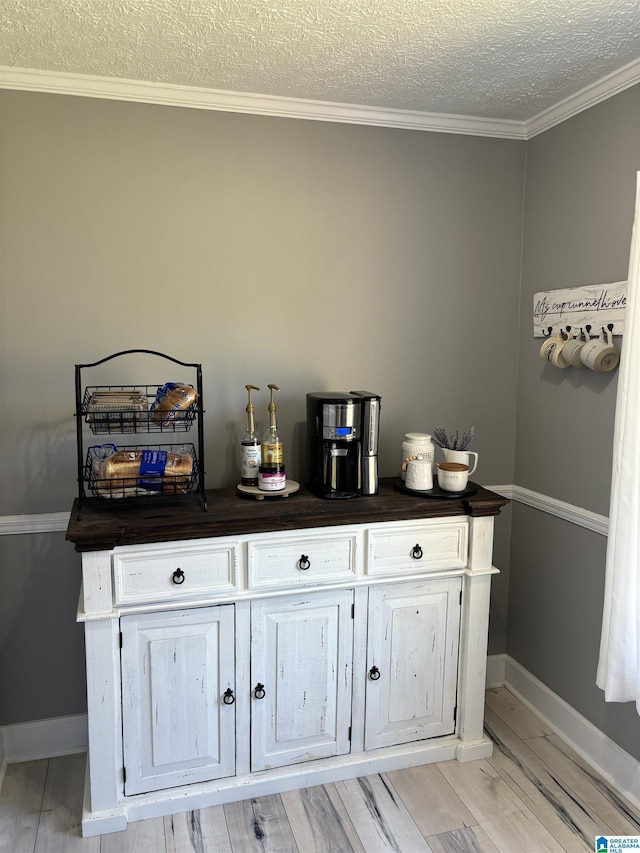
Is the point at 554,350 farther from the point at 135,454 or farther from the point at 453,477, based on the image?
the point at 135,454

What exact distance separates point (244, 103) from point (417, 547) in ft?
5.37

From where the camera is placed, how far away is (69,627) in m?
2.34

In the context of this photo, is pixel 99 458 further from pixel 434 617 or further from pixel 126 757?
pixel 434 617

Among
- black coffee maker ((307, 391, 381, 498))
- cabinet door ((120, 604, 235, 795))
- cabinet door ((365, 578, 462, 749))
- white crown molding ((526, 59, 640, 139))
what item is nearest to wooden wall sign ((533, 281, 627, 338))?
white crown molding ((526, 59, 640, 139))

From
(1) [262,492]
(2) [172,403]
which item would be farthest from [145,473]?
(1) [262,492]

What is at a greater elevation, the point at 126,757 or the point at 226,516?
the point at 226,516

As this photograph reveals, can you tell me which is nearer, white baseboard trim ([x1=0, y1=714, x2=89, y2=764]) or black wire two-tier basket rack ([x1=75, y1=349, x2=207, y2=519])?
black wire two-tier basket rack ([x1=75, y1=349, x2=207, y2=519])

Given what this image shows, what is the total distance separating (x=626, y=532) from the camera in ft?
6.29

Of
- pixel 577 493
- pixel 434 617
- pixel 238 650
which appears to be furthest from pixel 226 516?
pixel 577 493

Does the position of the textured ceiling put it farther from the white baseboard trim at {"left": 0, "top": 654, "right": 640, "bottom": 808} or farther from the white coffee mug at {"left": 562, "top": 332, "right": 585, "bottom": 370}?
the white baseboard trim at {"left": 0, "top": 654, "right": 640, "bottom": 808}

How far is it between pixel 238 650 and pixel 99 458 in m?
0.75

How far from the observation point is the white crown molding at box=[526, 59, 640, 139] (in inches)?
80.5

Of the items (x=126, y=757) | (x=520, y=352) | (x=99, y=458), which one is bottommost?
(x=126, y=757)

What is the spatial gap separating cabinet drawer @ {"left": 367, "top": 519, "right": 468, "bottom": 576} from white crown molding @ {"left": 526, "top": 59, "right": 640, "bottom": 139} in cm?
149
